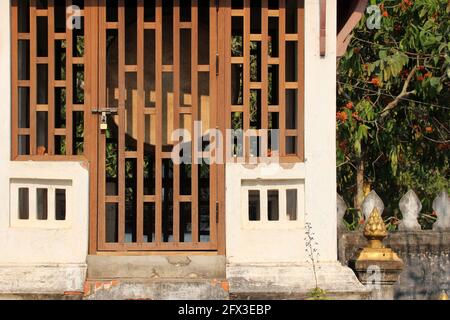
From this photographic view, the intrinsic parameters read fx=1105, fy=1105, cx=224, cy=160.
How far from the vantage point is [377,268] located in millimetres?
10188

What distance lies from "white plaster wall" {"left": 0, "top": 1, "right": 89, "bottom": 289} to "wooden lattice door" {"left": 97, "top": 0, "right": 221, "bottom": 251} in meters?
0.19

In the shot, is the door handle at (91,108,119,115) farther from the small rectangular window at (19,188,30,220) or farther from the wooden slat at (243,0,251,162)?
the wooden slat at (243,0,251,162)

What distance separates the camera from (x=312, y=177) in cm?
969

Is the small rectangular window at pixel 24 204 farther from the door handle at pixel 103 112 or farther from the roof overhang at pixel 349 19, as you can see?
the roof overhang at pixel 349 19

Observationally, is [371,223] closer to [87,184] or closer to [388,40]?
[87,184]

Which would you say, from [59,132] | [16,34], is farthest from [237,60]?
[16,34]

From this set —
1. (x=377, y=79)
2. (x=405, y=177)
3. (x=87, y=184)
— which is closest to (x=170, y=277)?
(x=87, y=184)

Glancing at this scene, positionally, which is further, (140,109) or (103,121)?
(140,109)

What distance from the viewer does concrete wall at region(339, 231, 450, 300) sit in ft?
36.1

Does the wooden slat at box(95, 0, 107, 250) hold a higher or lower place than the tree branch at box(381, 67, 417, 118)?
lower

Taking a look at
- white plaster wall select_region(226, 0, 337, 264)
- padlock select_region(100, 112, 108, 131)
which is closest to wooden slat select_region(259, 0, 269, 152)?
white plaster wall select_region(226, 0, 337, 264)

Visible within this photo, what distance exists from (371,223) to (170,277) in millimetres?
1962

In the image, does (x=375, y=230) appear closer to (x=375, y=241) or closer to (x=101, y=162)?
(x=375, y=241)

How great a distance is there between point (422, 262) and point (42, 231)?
3.89 metres
